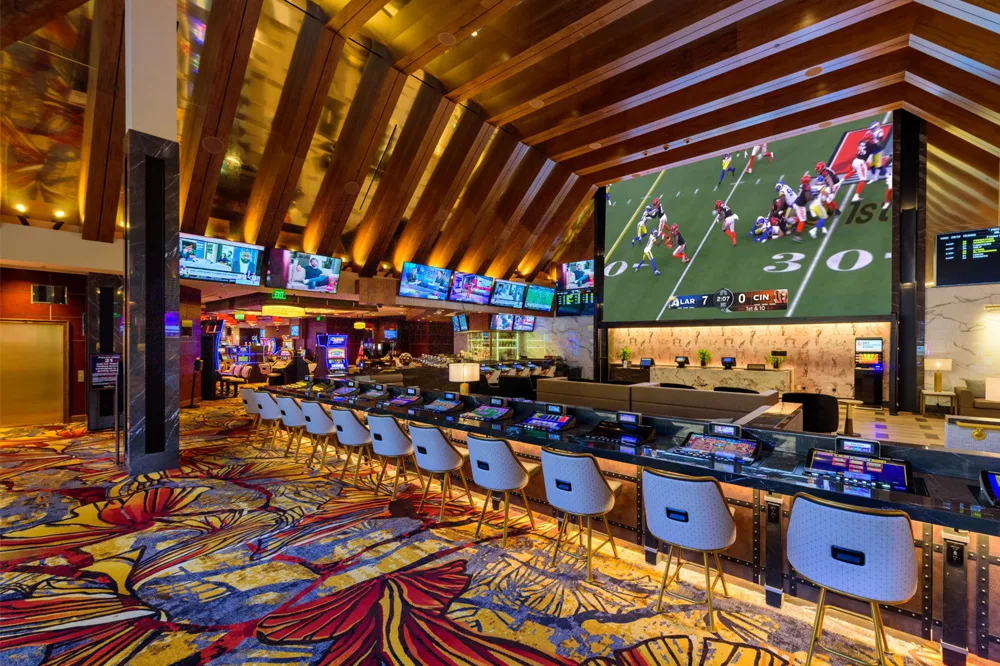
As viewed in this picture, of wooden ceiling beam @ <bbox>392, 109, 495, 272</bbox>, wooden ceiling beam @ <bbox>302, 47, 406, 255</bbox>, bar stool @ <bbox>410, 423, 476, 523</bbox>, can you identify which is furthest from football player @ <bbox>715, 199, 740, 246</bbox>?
bar stool @ <bbox>410, 423, 476, 523</bbox>

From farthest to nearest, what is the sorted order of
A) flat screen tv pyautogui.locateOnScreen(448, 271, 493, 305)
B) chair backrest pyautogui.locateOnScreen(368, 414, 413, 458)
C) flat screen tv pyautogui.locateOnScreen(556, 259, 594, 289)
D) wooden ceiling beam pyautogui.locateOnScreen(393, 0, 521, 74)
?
flat screen tv pyautogui.locateOnScreen(556, 259, 594, 289) < flat screen tv pyautogui.locateOnScreen(448, 271, 493, 305) < wooden ceiling beam pyautogui.locateOnScreen(393, 0, 521, 74) < chair backrest pyautogui.locateOnScreen(368, 414, 413, 458)

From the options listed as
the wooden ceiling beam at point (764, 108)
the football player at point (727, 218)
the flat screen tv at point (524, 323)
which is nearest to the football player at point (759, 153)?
the football player at point (727, 218)

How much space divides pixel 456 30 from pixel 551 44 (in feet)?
4.30

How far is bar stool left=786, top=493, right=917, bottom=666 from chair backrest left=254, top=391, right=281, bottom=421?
19.1 ft

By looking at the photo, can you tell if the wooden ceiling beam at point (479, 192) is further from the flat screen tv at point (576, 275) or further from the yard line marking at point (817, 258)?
the yard line marking at point (817, 258)

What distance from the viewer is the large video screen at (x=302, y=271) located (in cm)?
733

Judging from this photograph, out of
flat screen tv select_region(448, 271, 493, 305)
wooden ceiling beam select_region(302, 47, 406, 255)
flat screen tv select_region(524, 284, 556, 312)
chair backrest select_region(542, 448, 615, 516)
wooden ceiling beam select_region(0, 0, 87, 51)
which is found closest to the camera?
chair backrest select_region(542, 448, 615, 516)

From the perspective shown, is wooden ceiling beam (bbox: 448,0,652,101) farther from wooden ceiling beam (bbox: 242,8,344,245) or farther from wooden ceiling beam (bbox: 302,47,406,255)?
wooden ceiling beam (bbox: 242,8,344,245)

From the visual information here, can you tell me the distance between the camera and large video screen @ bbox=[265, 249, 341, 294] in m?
7.33

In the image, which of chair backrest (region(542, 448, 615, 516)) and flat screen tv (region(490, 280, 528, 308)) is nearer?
chair backrest (region(542, 448, 615, 516))

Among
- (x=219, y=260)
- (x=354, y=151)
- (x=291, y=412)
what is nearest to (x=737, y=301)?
(x=354, y=151)

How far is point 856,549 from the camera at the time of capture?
182 cm

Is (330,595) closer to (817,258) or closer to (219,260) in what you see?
(219,260)

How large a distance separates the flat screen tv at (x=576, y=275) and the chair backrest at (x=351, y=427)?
10.2 m
